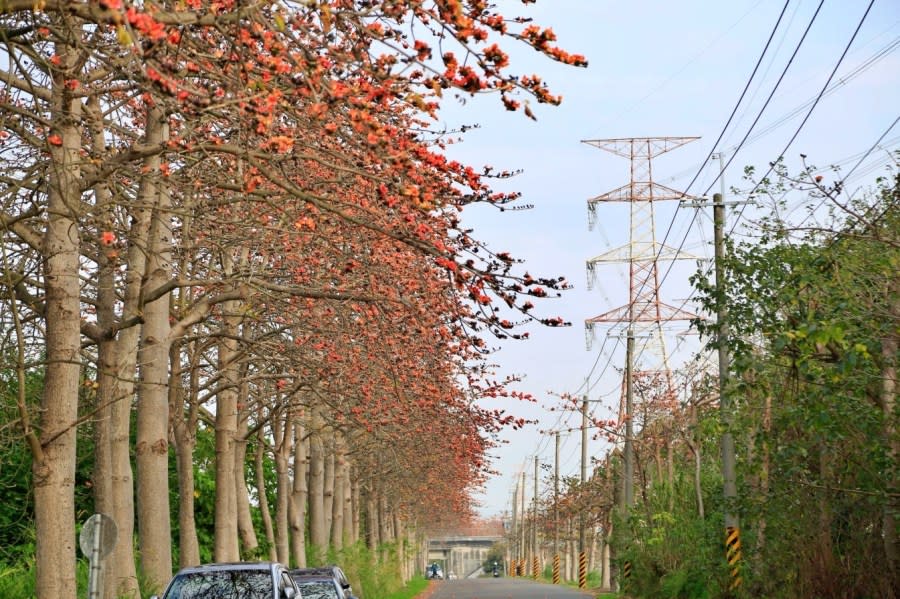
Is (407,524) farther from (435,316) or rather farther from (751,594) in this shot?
(435,316)

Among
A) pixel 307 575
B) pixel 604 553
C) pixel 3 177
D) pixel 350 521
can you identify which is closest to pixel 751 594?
pixel 307 575

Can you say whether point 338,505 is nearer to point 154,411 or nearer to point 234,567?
point 154,411

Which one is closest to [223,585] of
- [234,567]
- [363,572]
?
[234,567]

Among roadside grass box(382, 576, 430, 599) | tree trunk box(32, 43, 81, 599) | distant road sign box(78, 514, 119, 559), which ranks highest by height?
tree trunk box(32, 43, 81, 599)

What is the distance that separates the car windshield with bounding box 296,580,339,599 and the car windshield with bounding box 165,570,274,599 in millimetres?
5848

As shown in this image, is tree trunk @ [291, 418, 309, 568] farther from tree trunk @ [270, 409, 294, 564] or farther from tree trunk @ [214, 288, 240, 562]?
tree trunk @ [214, 288, 240, 562]

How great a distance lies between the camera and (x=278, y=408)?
23.7m

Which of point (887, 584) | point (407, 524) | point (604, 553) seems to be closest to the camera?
point (887, 584)

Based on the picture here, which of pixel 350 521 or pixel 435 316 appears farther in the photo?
pixel 350 521

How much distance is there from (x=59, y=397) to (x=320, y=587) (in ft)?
30.1

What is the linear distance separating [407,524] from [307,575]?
61593 millimetres

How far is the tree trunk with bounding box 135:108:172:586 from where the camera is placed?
16062 millimetres

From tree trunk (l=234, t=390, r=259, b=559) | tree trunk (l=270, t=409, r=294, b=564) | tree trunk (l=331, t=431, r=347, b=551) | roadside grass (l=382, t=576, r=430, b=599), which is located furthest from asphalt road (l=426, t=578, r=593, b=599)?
tree trunk (l=234, t=390, r=259, b=559)

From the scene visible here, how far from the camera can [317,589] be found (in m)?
20.6
